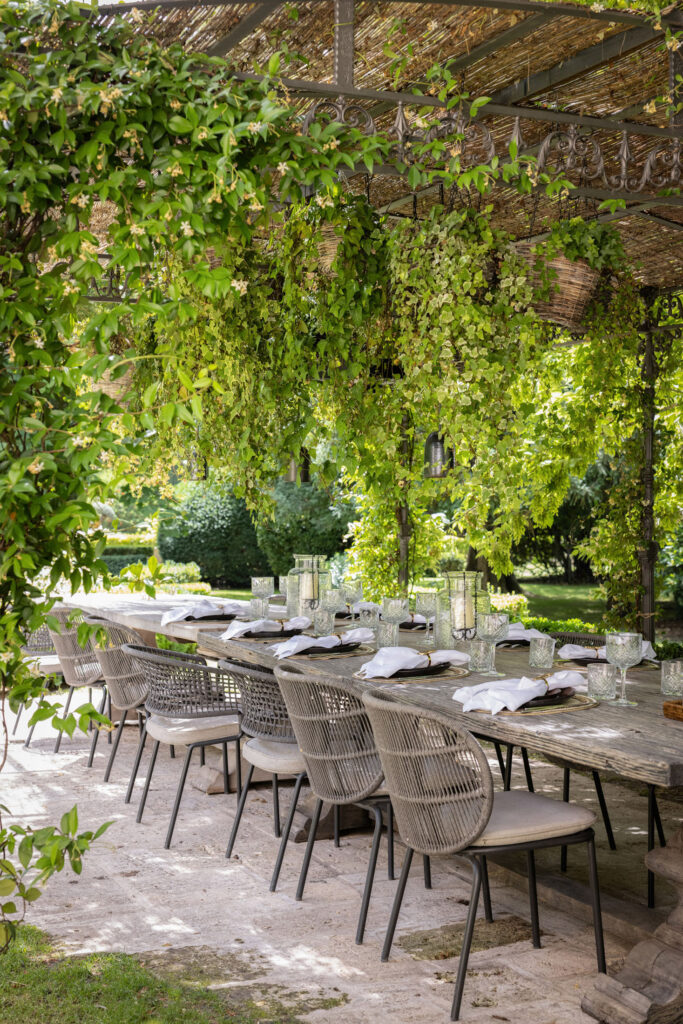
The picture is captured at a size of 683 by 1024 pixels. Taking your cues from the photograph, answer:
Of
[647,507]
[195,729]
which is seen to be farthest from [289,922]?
[647,507]

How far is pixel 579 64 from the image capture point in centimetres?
411

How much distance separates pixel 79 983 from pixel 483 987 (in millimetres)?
1205

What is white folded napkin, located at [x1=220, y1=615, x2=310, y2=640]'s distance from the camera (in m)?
4.78

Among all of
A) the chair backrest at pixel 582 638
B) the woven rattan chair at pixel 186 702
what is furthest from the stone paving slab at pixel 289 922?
the chair backrest at pixel 582 638

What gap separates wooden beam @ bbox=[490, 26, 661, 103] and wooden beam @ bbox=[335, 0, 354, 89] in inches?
38.4

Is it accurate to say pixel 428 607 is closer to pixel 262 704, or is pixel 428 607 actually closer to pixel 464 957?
pixel 262 704

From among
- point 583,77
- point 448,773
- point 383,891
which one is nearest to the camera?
point 448,773

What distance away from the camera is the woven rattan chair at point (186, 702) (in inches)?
176

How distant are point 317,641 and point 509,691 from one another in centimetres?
131

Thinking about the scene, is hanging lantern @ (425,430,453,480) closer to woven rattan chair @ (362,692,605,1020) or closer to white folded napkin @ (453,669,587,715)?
white folded napkin @ (453,669,587,715)

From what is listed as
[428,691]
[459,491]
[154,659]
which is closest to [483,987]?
[428,691]

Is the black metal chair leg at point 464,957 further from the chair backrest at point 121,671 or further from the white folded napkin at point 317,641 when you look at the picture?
the chair backrest at point 121,671

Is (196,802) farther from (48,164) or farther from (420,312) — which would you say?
(48,164)

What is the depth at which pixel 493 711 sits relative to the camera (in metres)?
3.12
